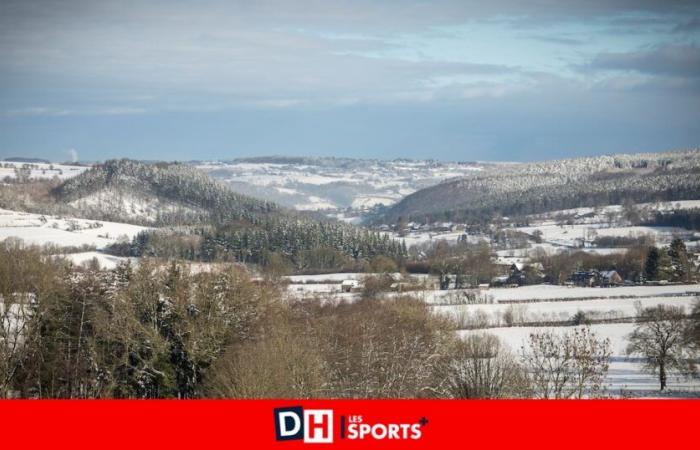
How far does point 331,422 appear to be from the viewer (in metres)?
3.95

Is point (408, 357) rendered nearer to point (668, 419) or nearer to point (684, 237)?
point (668, 419)

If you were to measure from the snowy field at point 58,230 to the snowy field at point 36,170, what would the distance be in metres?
0.60

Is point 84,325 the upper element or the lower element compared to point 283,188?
lower

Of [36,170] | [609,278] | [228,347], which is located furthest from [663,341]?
[36,170]

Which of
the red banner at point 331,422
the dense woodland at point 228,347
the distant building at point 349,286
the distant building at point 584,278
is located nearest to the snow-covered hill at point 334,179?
the distant building at point 349,286

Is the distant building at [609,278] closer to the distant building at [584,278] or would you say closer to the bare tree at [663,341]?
the distant building at [584,278]

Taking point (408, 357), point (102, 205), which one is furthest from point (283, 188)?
point (408, 357)

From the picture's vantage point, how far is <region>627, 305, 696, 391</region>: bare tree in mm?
9516

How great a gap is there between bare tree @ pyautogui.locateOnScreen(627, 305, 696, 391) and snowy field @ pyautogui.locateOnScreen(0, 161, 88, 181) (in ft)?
27.4

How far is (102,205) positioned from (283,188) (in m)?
54.0

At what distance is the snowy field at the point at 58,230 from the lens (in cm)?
1065

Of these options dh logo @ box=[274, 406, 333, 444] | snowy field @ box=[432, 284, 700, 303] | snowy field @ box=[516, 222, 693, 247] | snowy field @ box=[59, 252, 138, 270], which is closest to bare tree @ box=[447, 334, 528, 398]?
snowy field @ box=[432, 284, 700, 303]

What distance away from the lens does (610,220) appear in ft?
68.1

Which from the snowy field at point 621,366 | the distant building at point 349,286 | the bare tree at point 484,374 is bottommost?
the snowy field at point 621,366
